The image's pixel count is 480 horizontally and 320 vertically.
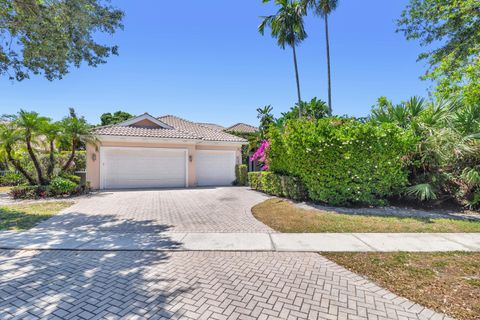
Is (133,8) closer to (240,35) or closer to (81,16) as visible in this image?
(81,16)

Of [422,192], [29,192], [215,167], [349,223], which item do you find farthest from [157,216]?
[215,167]

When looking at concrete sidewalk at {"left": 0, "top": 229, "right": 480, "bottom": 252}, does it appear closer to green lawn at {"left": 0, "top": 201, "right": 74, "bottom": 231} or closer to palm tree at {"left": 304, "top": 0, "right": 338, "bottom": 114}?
green lawn at {"left": 0, "top": 201, "right": 74, "bottom": 231}

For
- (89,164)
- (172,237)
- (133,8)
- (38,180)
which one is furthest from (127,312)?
(89,164)

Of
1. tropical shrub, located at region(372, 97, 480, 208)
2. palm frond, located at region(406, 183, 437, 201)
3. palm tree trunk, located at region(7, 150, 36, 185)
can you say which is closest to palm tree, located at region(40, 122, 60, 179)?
palm tree trunk, located at region(7, 150, 36, 185)

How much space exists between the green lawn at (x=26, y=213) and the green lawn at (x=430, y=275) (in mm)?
8687

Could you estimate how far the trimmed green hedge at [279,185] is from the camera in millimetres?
11062

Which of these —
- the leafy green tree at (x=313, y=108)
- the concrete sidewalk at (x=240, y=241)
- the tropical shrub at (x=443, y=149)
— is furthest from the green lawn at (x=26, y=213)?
the leafy green tree at (x=313, y=108)

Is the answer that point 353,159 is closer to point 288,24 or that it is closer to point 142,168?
point 142,168

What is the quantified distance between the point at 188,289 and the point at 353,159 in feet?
25.7

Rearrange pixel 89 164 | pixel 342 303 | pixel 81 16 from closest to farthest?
pixel 342 303 → pixel 81 16 → pixel 89 164

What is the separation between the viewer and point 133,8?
353 inches

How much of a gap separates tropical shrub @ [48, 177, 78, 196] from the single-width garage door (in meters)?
7.99

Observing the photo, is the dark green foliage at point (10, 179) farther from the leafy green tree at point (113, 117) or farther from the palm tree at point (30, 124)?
the leafy green tree at point (113, 117)

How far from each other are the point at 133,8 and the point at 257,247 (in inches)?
378
